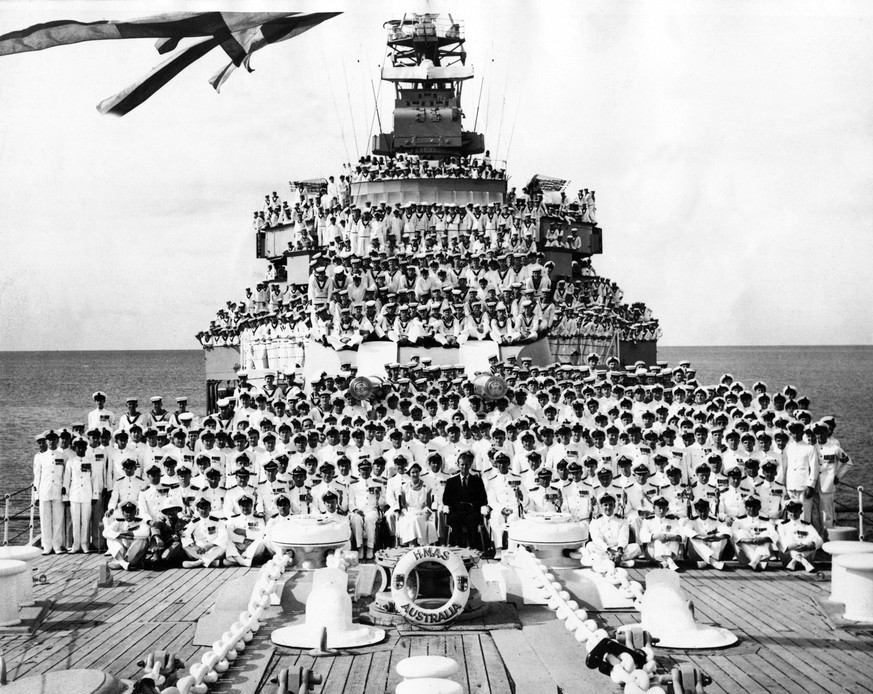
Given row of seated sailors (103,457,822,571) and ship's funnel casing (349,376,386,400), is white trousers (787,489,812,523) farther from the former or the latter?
ship's funnel casing (349,376,386,400)

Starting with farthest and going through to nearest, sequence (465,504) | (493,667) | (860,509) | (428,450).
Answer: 1. (428,450)
2. (465,504)
3. (860,509)
4. (493,667)

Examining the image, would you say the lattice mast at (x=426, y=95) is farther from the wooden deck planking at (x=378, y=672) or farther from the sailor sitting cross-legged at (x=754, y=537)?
the wooden deck planking at (x=378, y=672)

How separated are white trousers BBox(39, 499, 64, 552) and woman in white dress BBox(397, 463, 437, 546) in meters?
4.67

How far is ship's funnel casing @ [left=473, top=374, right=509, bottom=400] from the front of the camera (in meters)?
14.6

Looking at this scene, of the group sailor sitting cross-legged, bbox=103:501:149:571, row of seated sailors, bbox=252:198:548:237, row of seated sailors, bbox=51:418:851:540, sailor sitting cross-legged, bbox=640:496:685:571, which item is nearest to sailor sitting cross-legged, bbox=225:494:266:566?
row of seated sailors, bbox=51:418:851:540

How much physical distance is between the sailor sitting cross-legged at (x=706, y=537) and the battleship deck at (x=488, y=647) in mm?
918

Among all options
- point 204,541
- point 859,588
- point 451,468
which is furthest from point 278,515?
point 859,588

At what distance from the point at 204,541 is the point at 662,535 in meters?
5.70

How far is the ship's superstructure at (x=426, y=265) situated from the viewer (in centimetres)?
1947

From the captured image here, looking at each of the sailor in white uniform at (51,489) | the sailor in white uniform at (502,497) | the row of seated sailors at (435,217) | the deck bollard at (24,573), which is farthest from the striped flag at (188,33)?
the row of seated sailors at (435,217)

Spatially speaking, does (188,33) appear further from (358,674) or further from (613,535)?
(613,535)

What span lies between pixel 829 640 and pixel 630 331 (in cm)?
2209

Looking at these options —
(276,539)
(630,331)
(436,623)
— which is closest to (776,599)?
(436,623)

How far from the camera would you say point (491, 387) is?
1460 cm
